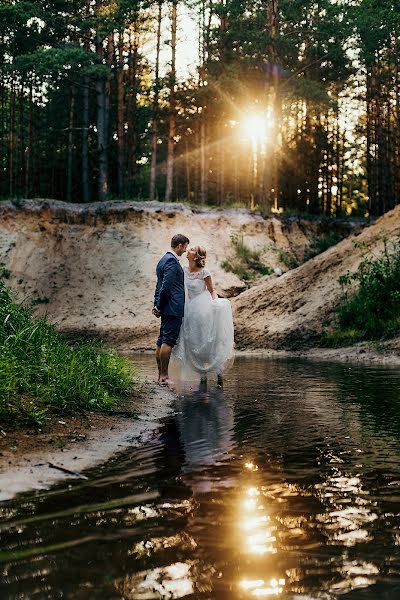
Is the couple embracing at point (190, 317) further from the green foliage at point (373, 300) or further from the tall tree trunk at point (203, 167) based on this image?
the tall tree trunk at point (203, 167)

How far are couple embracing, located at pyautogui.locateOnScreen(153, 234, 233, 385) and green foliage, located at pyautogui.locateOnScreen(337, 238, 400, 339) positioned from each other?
25.0 feet

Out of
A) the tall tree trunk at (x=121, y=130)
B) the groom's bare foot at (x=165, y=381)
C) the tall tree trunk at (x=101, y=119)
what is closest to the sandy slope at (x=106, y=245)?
the tall tree trunk at (x=101, y=119)

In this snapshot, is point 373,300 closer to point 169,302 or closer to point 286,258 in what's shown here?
point 169,302

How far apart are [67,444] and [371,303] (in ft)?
46.6

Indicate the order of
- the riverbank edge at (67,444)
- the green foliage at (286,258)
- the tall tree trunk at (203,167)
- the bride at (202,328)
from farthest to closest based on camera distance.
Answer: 1. the tall tree trunk at (203,167)
2. the green foliage at (286,258)
3. the bride at (202,328)
4. the riverbank edge at (67,444)

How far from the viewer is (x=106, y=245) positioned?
3322 centimetres

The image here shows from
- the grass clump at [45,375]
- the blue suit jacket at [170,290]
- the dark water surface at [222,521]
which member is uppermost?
the blue suit jacket at [170,290]

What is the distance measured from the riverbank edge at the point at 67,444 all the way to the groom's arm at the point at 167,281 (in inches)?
124

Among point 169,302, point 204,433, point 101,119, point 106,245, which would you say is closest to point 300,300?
point 169,302

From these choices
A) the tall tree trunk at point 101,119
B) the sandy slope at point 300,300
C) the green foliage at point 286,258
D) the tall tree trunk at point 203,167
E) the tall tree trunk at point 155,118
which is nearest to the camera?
the sandy slope at point 300,300

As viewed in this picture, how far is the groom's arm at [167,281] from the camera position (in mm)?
10750

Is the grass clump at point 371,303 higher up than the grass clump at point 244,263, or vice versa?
the grass clump at point 244,263

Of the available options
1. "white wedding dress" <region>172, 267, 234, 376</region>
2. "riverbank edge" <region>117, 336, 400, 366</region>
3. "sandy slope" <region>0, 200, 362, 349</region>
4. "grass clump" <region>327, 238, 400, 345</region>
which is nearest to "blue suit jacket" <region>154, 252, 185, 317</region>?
"white wedding dress" <region>172, 267, 234, 376</region>

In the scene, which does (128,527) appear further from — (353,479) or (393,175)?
(393,175)
